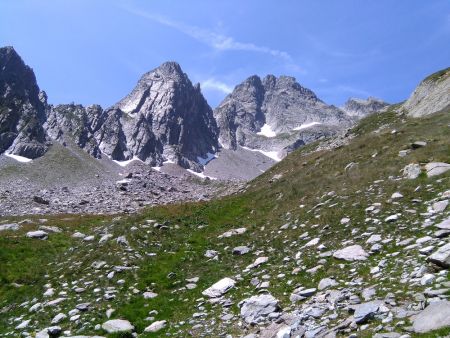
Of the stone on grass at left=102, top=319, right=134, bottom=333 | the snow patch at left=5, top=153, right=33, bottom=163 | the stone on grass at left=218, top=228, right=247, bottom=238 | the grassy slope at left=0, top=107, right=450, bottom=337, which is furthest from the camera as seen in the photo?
the snow patch at left=5, top=153, right=33, bottom=163

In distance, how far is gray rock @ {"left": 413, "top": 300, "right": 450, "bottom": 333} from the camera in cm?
882

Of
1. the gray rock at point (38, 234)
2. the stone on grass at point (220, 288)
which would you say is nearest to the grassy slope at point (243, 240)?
the stone on grass at point (220, 288)

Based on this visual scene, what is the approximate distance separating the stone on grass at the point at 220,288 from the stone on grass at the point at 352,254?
4780 mm

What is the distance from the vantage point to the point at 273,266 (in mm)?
17750

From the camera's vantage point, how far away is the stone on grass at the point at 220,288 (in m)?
16.4

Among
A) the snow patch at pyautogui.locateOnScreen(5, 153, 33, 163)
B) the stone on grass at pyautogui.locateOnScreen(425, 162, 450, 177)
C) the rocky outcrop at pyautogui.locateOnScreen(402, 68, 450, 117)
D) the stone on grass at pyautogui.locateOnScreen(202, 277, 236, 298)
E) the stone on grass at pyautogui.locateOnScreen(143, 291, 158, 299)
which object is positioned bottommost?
the stone on grass at pyautogui.locateOnScreen(143, 291, 158, 299)

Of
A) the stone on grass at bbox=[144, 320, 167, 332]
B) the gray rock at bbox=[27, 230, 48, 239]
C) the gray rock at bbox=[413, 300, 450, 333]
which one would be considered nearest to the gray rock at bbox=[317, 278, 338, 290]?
the gray rock at bbox=[413, 300, 450, 333]

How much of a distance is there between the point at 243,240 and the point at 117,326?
10.0 meters

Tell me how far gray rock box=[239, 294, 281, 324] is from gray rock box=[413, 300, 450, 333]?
5.02m

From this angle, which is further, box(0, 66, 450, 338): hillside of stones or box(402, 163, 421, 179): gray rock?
box(402, 163, 421, 179): gray rock

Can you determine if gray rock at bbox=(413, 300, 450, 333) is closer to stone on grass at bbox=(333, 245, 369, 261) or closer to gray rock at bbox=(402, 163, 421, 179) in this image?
stone on grass at bbox=(333, 245, 369, 261)

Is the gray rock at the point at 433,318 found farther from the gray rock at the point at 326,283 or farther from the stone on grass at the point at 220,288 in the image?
the stone on grass at the point at 220,288

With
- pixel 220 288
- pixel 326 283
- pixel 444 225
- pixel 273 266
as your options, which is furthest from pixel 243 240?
pixel 444 225

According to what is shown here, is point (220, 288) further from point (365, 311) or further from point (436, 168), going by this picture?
point (436, 168)
